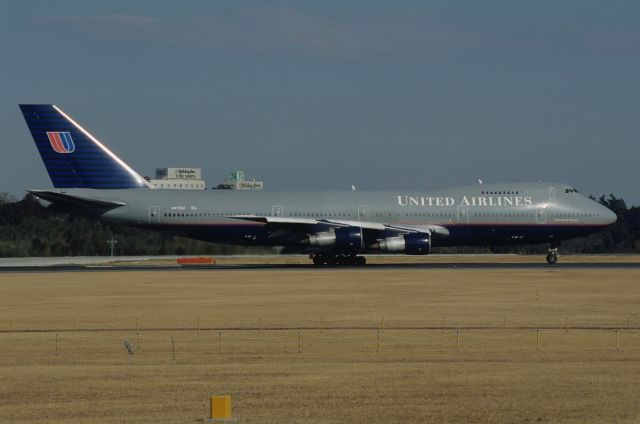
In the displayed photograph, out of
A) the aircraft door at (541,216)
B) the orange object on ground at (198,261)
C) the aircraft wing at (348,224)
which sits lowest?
the orange object on ground at (198,261)

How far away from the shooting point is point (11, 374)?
81.5ft

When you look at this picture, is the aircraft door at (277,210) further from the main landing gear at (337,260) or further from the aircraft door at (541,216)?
the aircraft door at (541,216)

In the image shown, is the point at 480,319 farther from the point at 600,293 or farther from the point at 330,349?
the point at 600,293

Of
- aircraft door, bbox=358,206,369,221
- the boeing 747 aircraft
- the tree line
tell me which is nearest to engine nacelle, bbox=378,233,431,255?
the boeing 747 aircraft

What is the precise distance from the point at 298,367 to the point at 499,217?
5247 centimetres

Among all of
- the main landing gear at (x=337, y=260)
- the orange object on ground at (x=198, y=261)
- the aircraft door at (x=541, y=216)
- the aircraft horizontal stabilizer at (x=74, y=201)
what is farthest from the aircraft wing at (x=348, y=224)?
the orange object on ground at (x=198, y=261)

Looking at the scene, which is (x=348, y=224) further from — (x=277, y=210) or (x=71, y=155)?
(x=71, y=155)

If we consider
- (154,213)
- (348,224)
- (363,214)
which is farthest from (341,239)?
(154,213)

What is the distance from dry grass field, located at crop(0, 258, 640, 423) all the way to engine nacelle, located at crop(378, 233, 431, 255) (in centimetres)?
1812

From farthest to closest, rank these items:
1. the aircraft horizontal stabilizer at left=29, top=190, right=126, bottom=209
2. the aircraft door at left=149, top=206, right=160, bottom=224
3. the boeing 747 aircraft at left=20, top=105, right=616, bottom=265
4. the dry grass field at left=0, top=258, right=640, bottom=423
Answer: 1. the aircraft door at left=149, top=206, right=160, bottom=224
2. the boeing 747 aircraft at left=20, top=105, right=616, bottom=265
3. the aircraft horizontal stabilizer at left=29, top=190, right=126, bottom=209
4. the dry grass field at left=0, top=258, right=640, bottom=423

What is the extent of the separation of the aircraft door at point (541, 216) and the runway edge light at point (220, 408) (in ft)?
202

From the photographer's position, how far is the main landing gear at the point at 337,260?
255ft

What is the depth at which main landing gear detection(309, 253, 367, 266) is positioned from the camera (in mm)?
77625

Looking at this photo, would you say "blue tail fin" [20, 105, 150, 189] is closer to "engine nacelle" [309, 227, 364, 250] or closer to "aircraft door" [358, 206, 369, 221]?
"engine nacelle" [309, 227, 364, 250]
